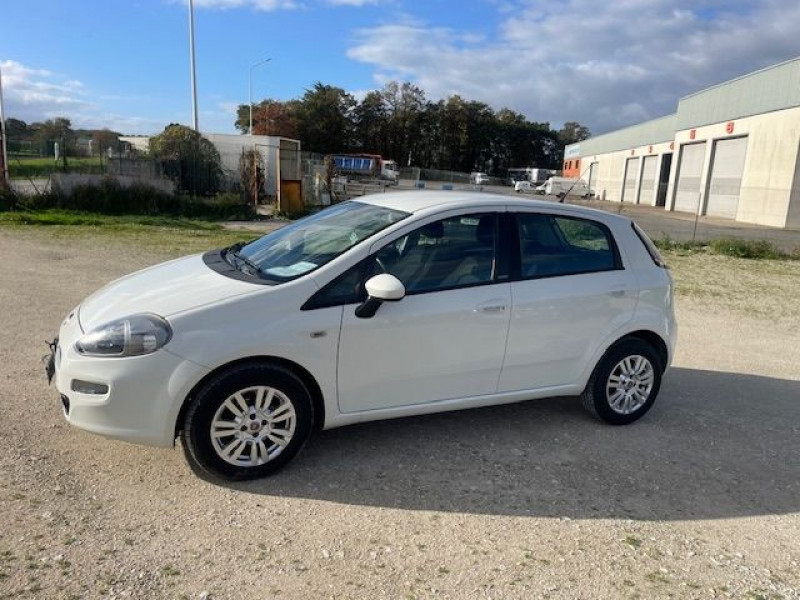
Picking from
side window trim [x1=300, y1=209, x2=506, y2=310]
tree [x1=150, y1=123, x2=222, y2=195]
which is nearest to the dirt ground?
side window trim [x1=300, y1=209, x2=506, y2=310]

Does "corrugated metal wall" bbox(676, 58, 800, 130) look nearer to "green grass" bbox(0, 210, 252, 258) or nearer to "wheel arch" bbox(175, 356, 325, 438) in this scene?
"green grass" bbox(0, 210, 252, 258)

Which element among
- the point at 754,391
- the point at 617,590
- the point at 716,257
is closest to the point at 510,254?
the point at 617,590

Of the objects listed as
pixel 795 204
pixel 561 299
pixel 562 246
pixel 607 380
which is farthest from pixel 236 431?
pixel 795 204

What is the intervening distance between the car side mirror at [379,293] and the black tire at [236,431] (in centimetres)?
56

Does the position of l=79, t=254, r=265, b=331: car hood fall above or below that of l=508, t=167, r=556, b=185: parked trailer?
below

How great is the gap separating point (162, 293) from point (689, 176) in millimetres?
45559

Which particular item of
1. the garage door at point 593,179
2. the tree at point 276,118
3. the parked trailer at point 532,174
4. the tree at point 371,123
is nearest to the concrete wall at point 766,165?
the garage door at point 593,179

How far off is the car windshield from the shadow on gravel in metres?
1.23

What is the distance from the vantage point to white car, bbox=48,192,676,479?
3430mm

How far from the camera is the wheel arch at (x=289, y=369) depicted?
347cm

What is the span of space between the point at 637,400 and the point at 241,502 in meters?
3.09

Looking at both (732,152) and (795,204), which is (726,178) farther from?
(795,204)

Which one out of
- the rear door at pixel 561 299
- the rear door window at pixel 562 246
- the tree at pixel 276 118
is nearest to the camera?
the rear door at pixel 561 299

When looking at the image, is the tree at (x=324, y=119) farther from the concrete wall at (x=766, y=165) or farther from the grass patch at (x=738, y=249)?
the grass patch at (x=738, y=249)
